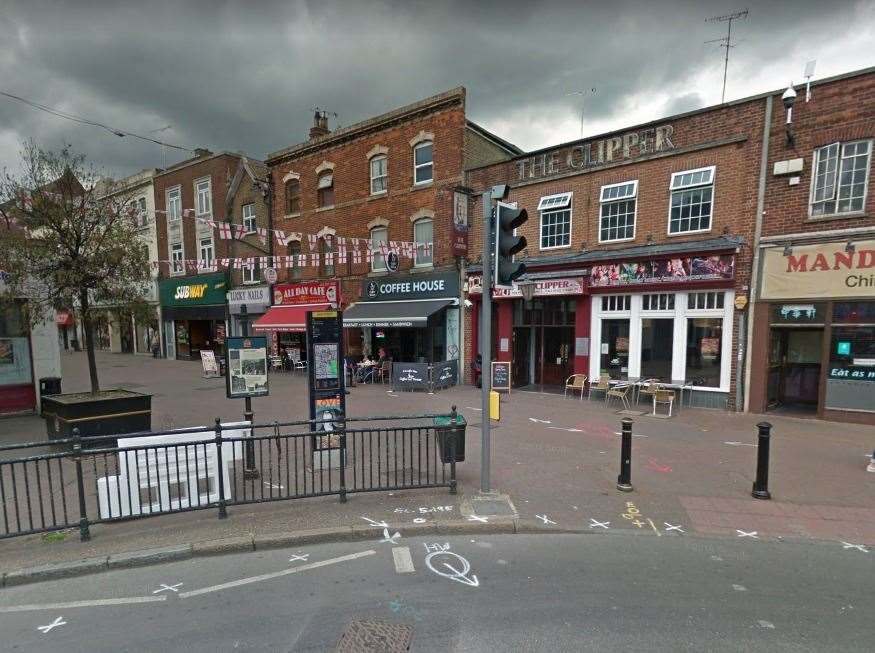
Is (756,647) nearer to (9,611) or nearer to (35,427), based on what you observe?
(9,611)

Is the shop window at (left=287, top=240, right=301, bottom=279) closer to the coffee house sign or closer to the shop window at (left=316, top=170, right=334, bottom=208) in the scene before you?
the shop window at (left=316, top=170, right=334, bottom=208)

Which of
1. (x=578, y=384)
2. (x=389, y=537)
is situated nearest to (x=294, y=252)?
(x=578, y=384)

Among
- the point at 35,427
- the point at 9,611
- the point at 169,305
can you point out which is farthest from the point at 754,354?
the point at 169,305

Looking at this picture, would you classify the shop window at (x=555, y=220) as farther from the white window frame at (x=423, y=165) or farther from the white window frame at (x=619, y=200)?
the white window frame at (x=423, y=165)

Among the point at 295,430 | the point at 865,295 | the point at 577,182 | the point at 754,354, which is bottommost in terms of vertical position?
the point at 295,430

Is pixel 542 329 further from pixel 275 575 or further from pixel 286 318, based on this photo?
pixel 275 575

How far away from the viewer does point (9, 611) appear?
3.46 m

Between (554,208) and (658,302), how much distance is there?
4.10 meters

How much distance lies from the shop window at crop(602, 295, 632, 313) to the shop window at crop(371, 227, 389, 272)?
339 inches

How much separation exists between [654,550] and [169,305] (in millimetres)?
28623

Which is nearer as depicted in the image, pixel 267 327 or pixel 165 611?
pixel 165 611

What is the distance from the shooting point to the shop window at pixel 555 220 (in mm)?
12867

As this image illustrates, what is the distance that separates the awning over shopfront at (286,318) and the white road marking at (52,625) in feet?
49.3

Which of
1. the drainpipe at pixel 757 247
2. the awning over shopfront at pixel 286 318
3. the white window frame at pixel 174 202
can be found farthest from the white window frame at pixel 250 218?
the drainpipe at pixel 757 247
